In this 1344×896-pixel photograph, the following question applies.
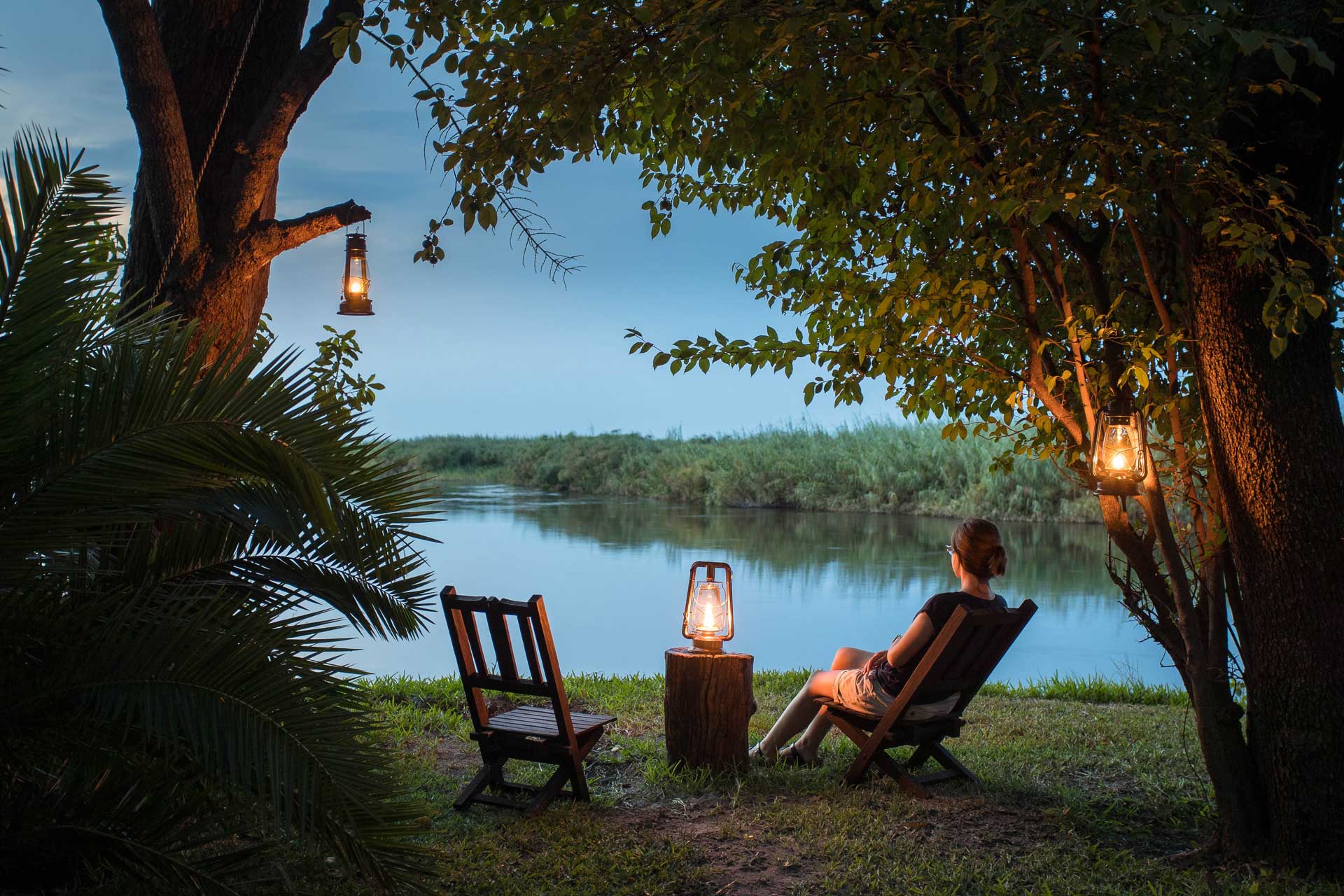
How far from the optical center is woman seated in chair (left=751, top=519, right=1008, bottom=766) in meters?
4.29

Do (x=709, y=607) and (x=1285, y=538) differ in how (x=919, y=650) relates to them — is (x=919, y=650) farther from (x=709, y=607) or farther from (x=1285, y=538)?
(x=1285, y=538)

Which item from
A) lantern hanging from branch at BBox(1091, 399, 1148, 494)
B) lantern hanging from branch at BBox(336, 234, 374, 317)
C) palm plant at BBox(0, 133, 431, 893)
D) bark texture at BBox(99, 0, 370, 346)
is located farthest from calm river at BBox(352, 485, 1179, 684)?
palm plant at BBox(0, 133, 431, 893)

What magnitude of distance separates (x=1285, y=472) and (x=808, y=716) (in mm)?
2257

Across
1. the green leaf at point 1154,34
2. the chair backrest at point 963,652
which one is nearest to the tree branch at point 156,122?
the chair backrest at point 963,652

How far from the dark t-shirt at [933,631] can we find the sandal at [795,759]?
585 millimetres

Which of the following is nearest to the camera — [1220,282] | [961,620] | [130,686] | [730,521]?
[130,686]

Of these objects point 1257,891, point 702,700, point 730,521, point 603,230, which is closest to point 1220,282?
point 1257,891

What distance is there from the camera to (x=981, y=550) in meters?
4.39

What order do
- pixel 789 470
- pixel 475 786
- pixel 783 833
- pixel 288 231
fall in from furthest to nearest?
pixel 789 470 < pixel 288 231 < pixel 475 786 < pixel 783 833

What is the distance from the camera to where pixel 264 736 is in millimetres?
2449

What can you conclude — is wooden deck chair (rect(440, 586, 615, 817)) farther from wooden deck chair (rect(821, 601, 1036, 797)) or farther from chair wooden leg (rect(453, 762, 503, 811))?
wooden deck chair (rect(821, 601, 1036, 797))

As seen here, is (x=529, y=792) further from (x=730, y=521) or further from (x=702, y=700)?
(x=730, y=521)

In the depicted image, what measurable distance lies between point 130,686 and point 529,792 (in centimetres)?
213

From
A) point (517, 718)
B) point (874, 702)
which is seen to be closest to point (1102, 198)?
point (874, 702)
